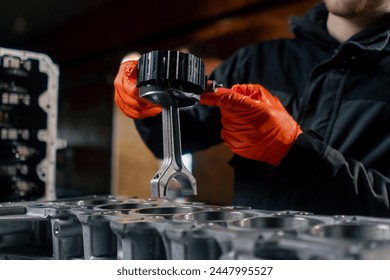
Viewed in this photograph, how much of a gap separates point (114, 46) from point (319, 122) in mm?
3261

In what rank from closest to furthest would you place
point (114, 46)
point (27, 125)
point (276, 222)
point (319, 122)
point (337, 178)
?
point (276, 222)
point (337, 178)
point (319, 122)
point (27, 125)
point (114, 46)

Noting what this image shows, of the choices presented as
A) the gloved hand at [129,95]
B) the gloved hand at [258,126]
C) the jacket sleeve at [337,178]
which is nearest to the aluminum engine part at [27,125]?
the gloved hand at [129,95]

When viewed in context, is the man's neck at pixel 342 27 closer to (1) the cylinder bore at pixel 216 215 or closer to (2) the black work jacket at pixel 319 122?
(2) the black work jacket at pixel 319 122

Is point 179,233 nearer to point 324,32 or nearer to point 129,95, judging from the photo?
point 129,95

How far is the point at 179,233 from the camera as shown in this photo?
22.1 inches

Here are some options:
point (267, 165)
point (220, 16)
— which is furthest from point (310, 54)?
point (220, 16)

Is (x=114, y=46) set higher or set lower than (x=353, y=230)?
higher

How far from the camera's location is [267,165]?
122cm

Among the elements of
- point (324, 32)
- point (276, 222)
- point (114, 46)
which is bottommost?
point (276, 222)

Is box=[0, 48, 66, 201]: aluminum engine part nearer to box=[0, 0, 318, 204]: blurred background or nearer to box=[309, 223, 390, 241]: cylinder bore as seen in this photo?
box=[309, 223, 390, 241]: cylinder bore

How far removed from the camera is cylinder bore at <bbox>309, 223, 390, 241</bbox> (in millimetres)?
581

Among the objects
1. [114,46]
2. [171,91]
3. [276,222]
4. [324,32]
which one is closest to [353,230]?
[276,222]
